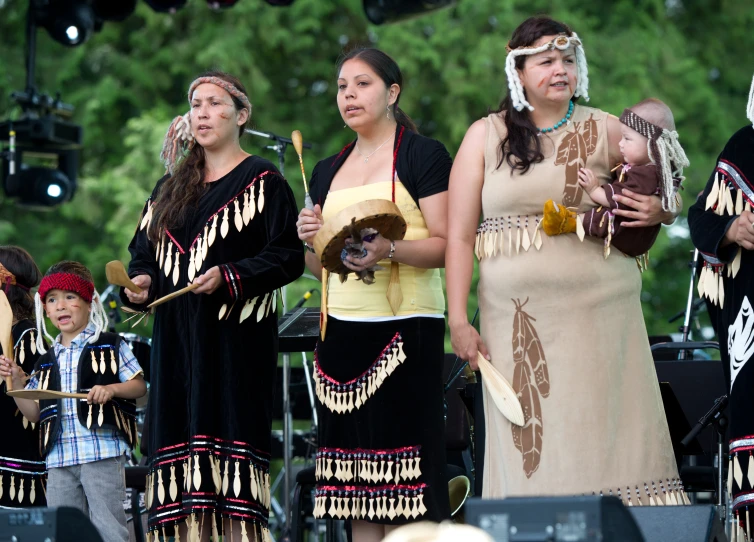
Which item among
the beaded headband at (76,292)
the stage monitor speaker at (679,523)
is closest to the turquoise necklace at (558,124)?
the stage monitor speaker at (679,523)

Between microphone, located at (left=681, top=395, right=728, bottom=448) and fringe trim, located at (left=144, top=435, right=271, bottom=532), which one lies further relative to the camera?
microphone, located at (left=681, top=395, right=728, bottom=448)

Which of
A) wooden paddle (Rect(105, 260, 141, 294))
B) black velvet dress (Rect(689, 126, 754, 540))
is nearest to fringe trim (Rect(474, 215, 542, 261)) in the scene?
black velvet dress (Rect(689, 126, 754, 540))

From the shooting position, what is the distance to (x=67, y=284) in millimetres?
5012

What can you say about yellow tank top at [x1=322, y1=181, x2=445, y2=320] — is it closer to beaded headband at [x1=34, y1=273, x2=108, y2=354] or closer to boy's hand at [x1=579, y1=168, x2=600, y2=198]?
boy's hand at [x1=579, y1=168, x2=600, y2=198]

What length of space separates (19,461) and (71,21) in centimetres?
380

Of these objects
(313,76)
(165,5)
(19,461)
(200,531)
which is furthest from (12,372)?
(313,76)

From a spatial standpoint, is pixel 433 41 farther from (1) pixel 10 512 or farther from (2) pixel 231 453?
(1) pixel 10 512

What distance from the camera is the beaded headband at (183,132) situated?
4.47 meters

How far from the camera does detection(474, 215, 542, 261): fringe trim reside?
368 centimetres

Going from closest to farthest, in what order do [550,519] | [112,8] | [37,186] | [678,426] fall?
[550,519] → [678,426] → [112,8] → [37,186]

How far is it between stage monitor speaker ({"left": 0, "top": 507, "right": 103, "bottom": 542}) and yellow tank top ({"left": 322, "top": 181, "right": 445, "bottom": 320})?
1.28 meters

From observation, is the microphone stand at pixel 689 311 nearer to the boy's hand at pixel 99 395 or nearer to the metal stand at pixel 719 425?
the metal stand at pixel 719 425

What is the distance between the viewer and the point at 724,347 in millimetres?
3807

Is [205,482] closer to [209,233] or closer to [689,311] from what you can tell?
[209,233]
